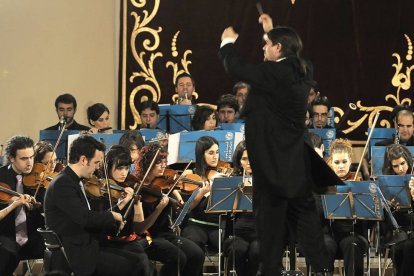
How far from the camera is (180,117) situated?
23.6 feet

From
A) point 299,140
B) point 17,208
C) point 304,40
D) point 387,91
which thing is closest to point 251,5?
point 304,40

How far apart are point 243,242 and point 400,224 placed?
40.2 inches

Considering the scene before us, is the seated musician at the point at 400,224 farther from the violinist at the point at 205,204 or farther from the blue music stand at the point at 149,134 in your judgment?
the blue music stand at the point at 149,134

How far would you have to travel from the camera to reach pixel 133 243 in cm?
529

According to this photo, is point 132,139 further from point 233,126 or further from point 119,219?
point 119,219

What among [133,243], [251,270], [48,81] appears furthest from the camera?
[48,81]

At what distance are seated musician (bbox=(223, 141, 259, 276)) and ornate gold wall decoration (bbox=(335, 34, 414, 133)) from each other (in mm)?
2322

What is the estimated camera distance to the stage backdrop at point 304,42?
820 cm

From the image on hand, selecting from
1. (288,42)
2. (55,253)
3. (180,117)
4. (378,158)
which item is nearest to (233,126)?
(180,117)

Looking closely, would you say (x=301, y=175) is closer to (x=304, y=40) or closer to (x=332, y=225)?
(x=332, y=225)

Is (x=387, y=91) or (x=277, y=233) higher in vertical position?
(x=387, y=91)

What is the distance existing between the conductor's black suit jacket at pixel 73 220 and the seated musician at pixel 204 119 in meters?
2.17

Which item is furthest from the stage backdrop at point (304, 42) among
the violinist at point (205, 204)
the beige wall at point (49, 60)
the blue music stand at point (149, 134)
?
the violinist at point (205, 204)

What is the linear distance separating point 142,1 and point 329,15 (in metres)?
1.66
